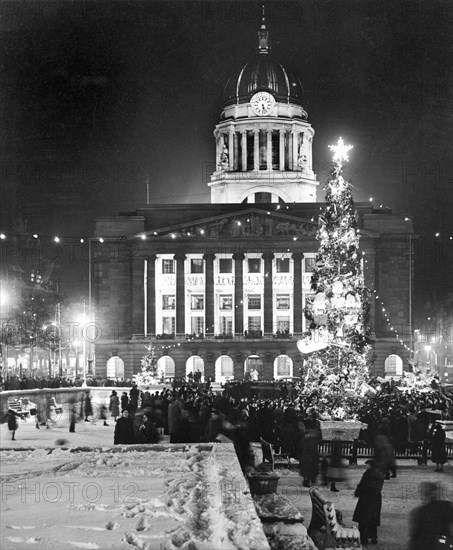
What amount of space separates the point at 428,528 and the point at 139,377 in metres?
51.9

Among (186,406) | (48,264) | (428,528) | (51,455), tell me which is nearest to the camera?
(51,455)

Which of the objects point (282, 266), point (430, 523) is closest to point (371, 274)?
point (282, 266)

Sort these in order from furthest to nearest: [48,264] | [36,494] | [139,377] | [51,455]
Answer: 1. [48,264]
2. [139,377]
3. [51,455]
4. [36,494]

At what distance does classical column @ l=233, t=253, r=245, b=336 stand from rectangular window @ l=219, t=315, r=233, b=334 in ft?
7.68

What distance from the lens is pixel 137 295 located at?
9000cm

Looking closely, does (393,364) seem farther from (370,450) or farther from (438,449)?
(438,449)

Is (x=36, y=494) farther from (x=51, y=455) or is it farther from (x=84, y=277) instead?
(x=84, y=277)

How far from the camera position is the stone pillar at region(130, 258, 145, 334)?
293ft

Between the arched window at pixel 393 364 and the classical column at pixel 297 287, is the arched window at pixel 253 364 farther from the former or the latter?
the arched window at pixel 393 364

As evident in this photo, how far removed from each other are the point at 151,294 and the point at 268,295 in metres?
12.3

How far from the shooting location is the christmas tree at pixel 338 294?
28.6m

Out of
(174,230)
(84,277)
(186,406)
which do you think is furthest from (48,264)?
(186,406)

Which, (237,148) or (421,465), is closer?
(421,465)

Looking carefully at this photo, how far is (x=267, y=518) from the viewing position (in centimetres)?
777
